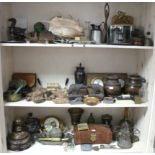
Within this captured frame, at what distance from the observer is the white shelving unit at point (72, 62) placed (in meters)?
1.75

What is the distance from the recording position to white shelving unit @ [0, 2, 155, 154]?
1749 millimetres

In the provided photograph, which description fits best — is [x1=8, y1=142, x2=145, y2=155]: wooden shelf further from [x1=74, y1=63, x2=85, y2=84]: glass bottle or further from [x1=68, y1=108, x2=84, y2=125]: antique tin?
[x1=74, y1=63, x2=85, y2=84]: glass bottle

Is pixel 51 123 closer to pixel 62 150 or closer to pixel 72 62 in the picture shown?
pixel 62 150

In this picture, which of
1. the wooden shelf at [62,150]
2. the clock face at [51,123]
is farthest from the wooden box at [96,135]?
the clock face at [51,123]

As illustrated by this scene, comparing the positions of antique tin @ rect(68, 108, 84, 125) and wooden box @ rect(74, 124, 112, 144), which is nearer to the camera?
wooden box @ rect(74, 124, 112, 144)

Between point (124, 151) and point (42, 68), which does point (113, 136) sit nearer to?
point (124, 151)

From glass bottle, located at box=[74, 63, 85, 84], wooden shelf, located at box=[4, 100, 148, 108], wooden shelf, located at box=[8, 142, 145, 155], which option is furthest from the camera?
glass bottle, located at box=[74, 63, 85, 84]

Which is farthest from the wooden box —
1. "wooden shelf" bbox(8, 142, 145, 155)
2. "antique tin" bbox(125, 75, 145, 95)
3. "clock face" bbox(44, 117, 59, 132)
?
"antique tin" bbox(125, 75, 145, 95)

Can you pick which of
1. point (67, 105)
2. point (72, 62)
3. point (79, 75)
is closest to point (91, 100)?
point (67, 105)

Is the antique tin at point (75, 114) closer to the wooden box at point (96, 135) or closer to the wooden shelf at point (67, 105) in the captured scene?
the wooden box at point (96, 135)

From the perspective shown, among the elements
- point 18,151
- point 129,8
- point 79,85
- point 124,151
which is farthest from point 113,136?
point 129,8

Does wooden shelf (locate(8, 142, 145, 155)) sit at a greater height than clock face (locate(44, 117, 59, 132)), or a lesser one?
lesser

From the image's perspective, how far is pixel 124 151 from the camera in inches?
73.4

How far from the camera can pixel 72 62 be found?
2041 millimetres
